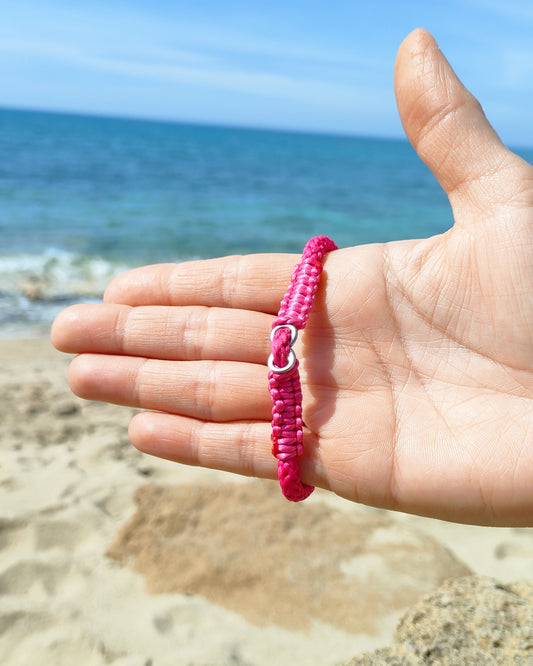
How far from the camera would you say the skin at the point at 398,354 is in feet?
5.69

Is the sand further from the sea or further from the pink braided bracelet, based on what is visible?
the sea

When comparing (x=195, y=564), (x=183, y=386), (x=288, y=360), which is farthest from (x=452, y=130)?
(x=195, y=564)

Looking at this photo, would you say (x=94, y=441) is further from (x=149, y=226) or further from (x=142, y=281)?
(x=149, y=226)

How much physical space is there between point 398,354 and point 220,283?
0.67 m

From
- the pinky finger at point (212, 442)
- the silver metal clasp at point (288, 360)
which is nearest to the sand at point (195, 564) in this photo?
the pinky finger at point (212, 442)

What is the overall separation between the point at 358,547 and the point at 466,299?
1413 mm

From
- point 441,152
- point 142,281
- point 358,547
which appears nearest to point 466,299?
point 441,152

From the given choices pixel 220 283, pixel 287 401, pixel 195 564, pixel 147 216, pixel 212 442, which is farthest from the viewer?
pixel 147 216

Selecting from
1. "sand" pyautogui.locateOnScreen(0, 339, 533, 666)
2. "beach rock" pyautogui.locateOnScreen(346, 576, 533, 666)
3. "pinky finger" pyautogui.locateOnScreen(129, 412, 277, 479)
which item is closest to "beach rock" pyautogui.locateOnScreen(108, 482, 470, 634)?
"sand" pyautogui.locateOnScreen(0, 339, 533, 666)

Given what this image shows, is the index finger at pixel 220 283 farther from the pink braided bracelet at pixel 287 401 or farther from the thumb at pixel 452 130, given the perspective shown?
the thumb at pixel 452 130

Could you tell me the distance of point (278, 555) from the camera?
2.67 metres

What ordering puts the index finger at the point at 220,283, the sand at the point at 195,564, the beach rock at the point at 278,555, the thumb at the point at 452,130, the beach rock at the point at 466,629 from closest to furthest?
the beach rock at the point at 466,629 < the thumb at the point at 452,130 < the index finger at the point at 220,283 < the sand at the point at 195,564 < the beach rock at the point at 278,555

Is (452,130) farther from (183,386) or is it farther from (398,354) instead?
(183,386)

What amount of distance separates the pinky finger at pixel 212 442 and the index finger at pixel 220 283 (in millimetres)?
441
